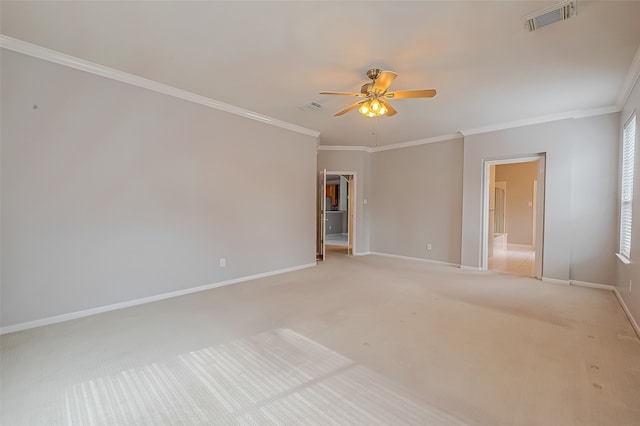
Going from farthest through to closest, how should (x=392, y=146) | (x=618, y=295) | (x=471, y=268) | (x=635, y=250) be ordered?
(x=392, y=146) < (x=471, y=268) < (x=618, y=295) < (x=635, y=250)

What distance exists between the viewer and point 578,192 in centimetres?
447

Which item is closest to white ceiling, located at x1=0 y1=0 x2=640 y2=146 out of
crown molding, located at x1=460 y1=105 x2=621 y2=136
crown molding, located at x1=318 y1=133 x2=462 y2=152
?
crown molding, located at x1=460 y1=105 x2=621 y2=136

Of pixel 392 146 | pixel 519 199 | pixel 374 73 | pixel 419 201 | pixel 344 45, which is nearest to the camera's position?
pixel 344 45

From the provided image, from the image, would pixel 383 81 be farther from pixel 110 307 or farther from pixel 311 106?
pixel 110 307

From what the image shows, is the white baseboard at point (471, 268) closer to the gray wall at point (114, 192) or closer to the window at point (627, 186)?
the window at point (627, 186)

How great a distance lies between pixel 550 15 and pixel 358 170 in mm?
4999

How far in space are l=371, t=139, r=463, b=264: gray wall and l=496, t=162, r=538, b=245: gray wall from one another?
173 inches

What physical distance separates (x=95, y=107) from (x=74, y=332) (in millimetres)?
2337

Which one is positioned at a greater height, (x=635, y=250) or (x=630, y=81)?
(x=630, y=81)

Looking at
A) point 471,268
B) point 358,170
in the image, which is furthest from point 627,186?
point 358,170

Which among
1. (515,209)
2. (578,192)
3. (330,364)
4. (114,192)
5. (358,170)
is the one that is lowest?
(330,364)

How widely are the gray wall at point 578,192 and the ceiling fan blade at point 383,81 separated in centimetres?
331

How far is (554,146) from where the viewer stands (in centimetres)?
462

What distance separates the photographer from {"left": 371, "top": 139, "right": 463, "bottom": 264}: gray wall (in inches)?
232
